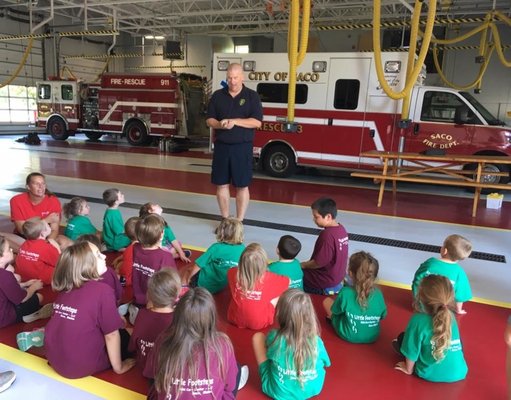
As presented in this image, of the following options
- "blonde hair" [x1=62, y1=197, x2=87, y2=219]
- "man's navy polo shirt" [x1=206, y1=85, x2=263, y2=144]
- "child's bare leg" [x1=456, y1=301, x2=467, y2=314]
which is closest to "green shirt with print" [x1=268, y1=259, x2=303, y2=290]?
"child's bare leg" [x1=456, y1=301, x2=467, y2=314]

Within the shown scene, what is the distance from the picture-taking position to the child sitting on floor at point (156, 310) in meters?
2.29

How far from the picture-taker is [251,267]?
2.88m

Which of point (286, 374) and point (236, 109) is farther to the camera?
point (236, 109)

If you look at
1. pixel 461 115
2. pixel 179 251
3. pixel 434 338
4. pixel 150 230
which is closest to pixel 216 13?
pixel 461 115

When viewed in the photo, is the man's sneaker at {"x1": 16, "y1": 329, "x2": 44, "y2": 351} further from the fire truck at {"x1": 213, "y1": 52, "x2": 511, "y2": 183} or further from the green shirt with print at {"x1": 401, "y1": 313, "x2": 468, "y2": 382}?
the fire truck at {"x1": 213, "y1": 52, "x2": 511, "y2": 183}

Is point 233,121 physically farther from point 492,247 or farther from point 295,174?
point 295,174

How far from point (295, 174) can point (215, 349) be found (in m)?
9.45

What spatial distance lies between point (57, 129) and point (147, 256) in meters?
17.7

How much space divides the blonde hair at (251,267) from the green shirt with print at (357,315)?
621 mm

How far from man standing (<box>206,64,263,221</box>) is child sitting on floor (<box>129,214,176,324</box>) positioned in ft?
8.11

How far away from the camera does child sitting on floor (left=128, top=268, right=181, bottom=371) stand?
7.52 ft

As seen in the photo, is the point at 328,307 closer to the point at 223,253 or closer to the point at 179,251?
the point at 223,253

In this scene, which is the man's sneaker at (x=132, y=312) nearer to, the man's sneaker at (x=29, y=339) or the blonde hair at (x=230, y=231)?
the man's sneaker at (x=29, y=339)

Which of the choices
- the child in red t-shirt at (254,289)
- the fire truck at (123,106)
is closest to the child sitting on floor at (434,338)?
the child in red t-shirt at (254,289)
